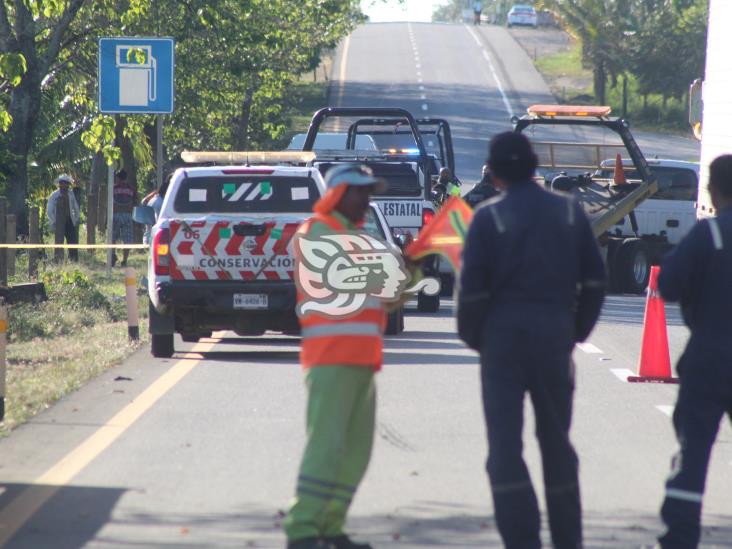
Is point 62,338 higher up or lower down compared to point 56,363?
lower down

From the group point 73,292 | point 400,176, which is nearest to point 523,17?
point 400,176

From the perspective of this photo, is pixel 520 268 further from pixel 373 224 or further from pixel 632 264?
pixel 632 264

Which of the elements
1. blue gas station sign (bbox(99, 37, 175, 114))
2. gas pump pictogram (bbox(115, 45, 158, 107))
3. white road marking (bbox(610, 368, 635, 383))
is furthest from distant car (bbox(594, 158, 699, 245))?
white road marking (bbox(610, 368, 635, 383))

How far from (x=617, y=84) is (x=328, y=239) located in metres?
66.7

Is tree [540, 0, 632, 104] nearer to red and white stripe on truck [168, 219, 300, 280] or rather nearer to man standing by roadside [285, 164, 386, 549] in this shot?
red and white stripe on truck [168, 219, 300, 280]

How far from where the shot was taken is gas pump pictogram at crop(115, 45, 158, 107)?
65.1 ft

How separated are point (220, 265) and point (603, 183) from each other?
9560 millimetres

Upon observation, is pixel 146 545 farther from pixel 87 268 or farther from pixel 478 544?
pixel 87 268

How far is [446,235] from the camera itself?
282 inches

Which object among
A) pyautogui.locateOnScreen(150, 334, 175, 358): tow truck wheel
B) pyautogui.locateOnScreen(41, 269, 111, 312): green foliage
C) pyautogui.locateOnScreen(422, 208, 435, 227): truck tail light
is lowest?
pyautogui.locateOnScreen(41, 269, 111, 312): green foliage

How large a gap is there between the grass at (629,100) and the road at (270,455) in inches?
2015

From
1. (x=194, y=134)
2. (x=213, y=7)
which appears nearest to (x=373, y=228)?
(x=213, y=7)

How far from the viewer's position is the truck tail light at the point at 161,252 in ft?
45.1

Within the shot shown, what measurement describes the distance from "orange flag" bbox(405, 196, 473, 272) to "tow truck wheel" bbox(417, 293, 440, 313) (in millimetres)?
12283
